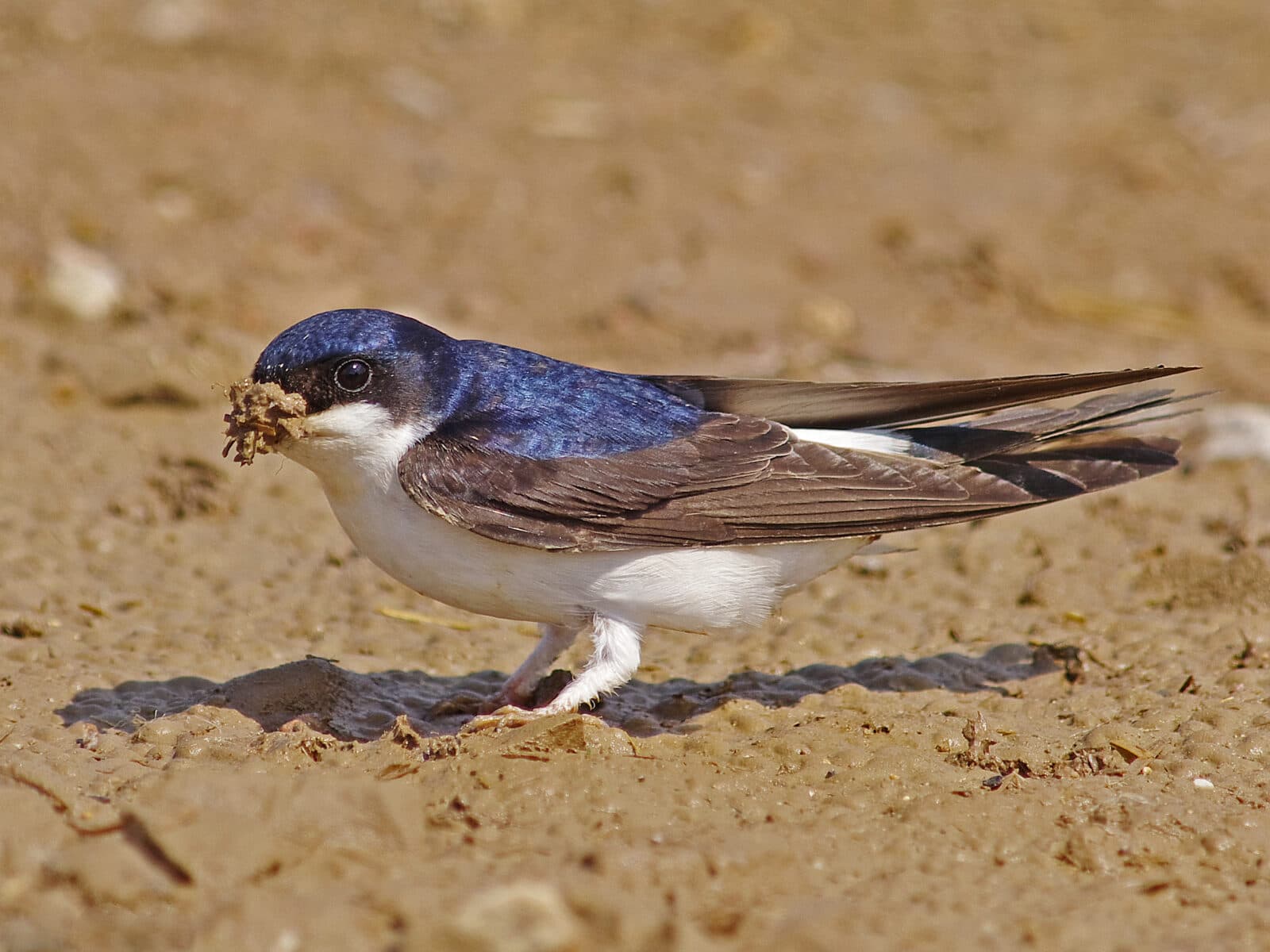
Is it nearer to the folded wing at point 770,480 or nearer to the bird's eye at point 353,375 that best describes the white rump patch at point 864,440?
the folded wing at point 770,480

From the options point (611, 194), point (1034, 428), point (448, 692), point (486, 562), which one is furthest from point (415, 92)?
point (486, 562)

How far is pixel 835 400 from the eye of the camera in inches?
170

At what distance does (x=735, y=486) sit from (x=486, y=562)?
2.30 ft

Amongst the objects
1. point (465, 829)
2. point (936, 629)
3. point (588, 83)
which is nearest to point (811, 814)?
point (465, 829)

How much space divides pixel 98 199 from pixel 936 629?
4949 millimetres

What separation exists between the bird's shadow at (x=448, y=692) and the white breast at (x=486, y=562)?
0.39 m

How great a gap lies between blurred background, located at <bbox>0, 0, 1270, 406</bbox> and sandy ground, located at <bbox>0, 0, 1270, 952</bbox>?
32 mm

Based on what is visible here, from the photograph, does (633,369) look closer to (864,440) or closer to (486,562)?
(864,440)

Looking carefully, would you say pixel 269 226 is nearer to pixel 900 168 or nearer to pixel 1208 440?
pixel 900 168

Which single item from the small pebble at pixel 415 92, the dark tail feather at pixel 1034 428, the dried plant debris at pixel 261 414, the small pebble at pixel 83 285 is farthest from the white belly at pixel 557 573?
the small pebble at pixel 415 92

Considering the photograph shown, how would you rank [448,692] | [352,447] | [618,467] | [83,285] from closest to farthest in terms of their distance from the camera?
[352,447], [618,467], [448,692], [83,285]

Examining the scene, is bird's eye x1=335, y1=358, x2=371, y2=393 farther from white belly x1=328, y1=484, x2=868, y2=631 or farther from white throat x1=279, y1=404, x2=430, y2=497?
white belly x1=328, y1=484, x2=868, y2=631

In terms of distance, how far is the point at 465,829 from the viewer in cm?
321

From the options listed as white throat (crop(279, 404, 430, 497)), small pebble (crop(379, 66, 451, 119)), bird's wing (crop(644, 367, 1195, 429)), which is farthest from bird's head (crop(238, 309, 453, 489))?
small pebble (crop(379, 66, 451, 119))
